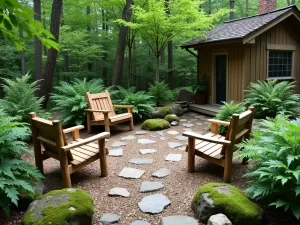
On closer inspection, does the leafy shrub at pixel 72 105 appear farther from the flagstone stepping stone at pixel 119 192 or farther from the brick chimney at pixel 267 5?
the brick chimney at pixel 267 5

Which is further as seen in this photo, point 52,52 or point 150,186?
point 52,52

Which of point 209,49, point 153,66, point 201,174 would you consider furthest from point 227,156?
point 153,66

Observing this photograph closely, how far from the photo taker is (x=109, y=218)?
9.32ft

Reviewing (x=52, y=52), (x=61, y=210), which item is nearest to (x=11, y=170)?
(x=61, y=210)

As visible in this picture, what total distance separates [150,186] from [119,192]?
0.44 m

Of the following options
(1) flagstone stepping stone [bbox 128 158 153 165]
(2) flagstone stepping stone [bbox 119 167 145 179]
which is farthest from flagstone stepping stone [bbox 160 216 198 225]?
(1) flagstone stepping stone [bbox 128 158 153 165]

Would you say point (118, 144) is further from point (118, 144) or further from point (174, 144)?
point (174, 144)

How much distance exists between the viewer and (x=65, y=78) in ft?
52.7

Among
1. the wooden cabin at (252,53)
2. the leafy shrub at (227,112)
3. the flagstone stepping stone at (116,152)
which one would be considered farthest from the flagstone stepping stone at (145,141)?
the wooden cabin at (252,53)

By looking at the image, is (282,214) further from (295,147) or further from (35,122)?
(35,122)

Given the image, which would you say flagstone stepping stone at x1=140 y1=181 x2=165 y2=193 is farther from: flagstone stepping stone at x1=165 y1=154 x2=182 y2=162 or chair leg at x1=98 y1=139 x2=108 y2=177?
flagstone stepping stone at x1=165 y1=154 x2=182 y2=162

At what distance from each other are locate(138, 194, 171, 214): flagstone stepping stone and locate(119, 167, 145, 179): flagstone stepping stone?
703mm

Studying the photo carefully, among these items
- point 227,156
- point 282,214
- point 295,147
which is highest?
point 295,147

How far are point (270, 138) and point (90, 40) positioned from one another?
38.6ft
